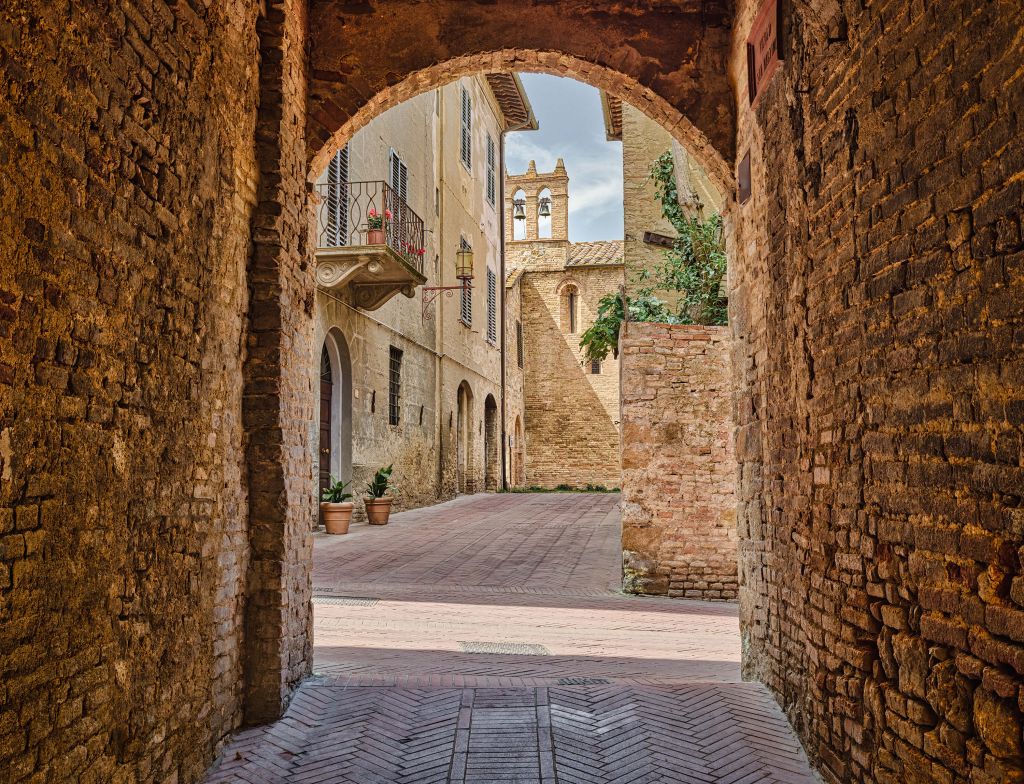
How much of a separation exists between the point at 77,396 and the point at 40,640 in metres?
0.76

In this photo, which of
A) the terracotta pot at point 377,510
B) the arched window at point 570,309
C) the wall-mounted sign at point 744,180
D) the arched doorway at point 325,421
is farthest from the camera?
the arched window at point 570,309

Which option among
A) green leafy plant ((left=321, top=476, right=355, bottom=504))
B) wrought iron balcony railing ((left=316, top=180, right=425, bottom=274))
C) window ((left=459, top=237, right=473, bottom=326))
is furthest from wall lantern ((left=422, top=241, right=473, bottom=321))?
green leafy plant ((left=321, top=476, right=355, bottom=504))

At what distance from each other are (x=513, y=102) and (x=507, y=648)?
22.4 meters

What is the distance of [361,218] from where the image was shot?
48.0 feet

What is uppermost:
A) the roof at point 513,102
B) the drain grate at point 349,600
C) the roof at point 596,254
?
the roof at point 513,102

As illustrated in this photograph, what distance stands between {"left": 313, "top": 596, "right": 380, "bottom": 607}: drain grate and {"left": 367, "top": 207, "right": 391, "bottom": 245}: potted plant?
6.53m

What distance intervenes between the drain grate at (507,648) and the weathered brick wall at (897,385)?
6.34 ft

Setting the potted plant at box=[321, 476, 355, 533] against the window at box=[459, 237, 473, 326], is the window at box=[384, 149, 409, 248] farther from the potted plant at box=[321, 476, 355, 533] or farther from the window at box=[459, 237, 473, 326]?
the window at box=[459, 237, 473, 326]

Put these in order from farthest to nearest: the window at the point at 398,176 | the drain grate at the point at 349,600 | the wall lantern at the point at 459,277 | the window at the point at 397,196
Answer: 1. the wall lantern at the point at 459,277
2. the window at the point at 398,176
3. the window at the point at 397,196
4. the drain grate at the point at 349,600

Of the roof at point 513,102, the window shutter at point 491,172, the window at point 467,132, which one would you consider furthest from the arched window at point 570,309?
the window at point 467,132

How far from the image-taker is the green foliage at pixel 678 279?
10984 millimetres

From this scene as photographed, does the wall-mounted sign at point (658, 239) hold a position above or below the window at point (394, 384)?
above

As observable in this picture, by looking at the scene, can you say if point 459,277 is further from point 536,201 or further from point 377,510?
point 536,201

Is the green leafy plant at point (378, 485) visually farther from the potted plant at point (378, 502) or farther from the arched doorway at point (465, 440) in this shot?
the arched doorway at point (465, 440)
